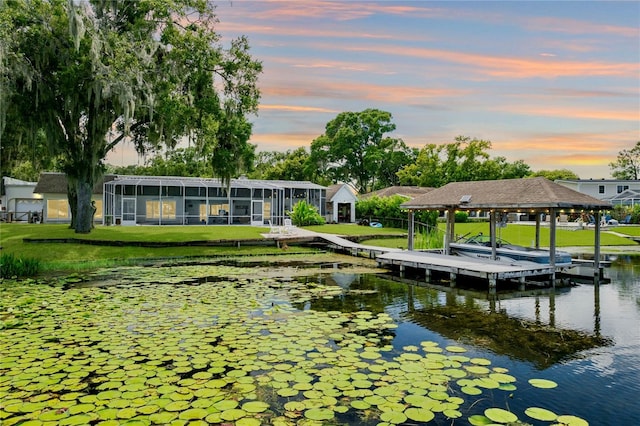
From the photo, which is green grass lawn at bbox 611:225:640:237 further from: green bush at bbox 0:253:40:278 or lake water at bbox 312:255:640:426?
green bush at bbox 0:253:40:278

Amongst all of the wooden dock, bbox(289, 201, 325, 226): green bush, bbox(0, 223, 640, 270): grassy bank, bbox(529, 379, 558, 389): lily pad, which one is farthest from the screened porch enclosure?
bbox(529, 379, 558, 389): lily pad

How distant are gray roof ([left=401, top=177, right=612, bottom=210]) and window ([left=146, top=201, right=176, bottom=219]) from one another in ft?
72.0

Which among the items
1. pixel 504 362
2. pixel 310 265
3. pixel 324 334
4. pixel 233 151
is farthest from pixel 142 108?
pixel 504 362

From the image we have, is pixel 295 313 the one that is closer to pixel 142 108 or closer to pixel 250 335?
pixel 250 335

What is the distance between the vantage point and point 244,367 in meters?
5.99

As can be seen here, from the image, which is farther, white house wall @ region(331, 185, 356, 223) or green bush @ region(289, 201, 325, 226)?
white house wall @ region(331, 185, 356, 223)

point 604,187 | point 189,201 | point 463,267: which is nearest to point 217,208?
point 189,201

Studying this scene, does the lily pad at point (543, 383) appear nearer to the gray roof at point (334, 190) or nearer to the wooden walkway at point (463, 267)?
the wooden walkway at point (463, 267)

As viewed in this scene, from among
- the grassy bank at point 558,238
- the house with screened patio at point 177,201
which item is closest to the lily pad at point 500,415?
the grassy bank at point 558,238

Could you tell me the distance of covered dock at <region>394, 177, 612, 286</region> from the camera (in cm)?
1360

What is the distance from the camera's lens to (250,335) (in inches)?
298

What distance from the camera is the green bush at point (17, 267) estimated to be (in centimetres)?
1369

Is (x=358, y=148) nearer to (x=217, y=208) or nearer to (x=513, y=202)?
(x=217, y=208)

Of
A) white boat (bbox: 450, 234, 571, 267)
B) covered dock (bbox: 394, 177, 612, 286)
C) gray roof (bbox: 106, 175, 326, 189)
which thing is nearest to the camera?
covered dock (bbox: 394, 177, 612, 286)
